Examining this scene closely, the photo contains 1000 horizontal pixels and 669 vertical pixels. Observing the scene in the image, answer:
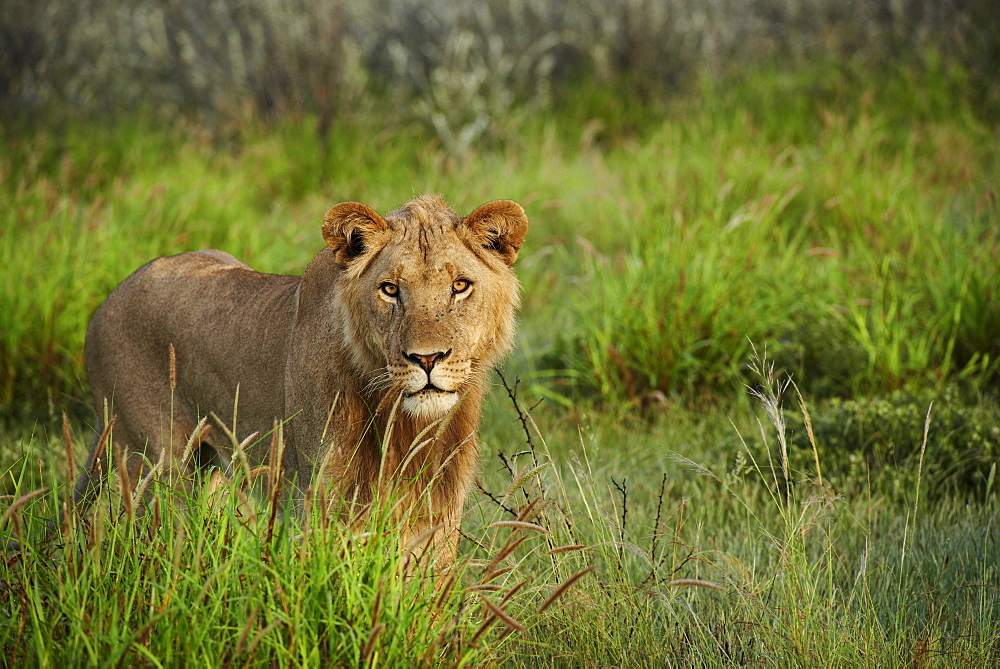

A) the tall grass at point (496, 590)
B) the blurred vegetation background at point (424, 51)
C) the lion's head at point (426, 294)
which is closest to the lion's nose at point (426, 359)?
the lion's head at point (426, 294)

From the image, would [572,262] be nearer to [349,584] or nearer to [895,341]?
[895,341]

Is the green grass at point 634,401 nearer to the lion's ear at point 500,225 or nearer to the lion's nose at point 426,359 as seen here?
the lion's nose at point 426,359

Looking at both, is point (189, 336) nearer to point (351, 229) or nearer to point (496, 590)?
point (351, 229)

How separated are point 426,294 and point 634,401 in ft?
7.77

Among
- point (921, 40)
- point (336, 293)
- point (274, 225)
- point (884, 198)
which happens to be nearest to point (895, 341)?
point (884, 198)

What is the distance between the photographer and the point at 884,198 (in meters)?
7.18

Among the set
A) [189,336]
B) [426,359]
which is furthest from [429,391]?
[189,336]

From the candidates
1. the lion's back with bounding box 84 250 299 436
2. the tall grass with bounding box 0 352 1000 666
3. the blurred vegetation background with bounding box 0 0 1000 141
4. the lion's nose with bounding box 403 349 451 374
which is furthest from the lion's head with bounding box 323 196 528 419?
the blurred vegetation background with bounding box 0 0 1000 141

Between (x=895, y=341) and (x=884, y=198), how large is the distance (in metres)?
2.53

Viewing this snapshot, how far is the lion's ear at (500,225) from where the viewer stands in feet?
9.95

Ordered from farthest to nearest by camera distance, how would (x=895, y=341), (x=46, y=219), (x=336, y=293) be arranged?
(x=46, y=219)
(x=895, y=341)
(x=336, y=293)

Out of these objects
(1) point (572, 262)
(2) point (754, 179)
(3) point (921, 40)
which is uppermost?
(3) point (921, 40)

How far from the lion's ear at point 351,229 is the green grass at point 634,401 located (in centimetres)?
63

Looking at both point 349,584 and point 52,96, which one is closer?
point 349,584
